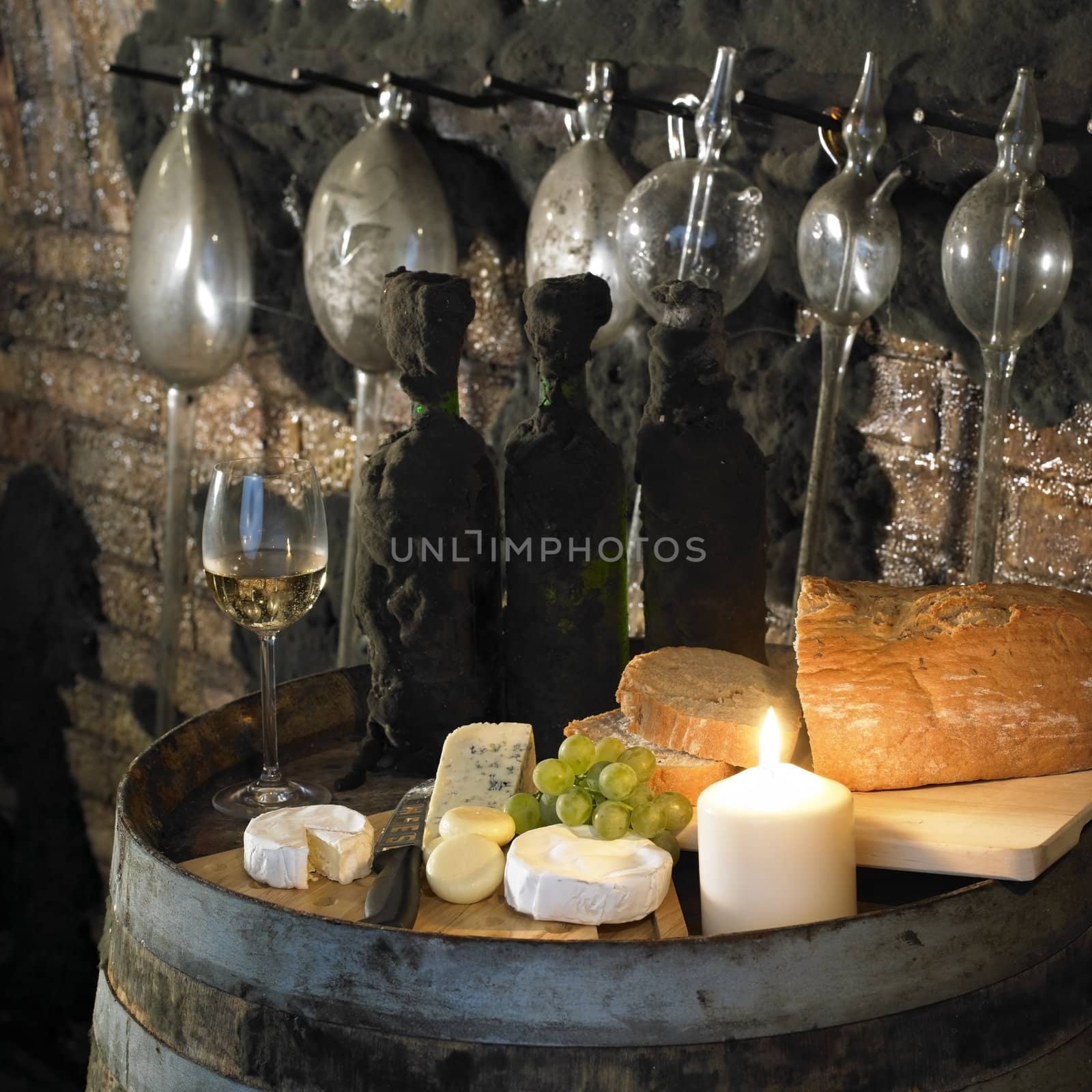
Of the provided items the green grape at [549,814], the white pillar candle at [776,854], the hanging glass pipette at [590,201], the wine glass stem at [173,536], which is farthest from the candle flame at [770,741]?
the wine glass stem at [173,536]

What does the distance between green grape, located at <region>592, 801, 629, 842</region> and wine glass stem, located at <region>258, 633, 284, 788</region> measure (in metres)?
0.28

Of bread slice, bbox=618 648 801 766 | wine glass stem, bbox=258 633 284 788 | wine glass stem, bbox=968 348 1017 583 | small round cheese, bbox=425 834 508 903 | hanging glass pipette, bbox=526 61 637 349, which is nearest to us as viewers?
small round cheese, bbox=425 834 508 903

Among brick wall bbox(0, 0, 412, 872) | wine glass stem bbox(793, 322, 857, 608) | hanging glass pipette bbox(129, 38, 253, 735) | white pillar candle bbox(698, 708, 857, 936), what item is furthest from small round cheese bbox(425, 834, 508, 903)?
brick wall bbox(0, 0, 412, 872)

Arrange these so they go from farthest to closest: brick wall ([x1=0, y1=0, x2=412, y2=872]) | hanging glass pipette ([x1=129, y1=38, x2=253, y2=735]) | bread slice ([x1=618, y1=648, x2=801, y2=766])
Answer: brick wall ([x1=0, y1=0, x2=412, y2=872]) < hanging glass pipette ([x1=129, y1=38, x2=253, y2=735]) < bread slice ([x1=618, y1=648, x2=801, y2=766])

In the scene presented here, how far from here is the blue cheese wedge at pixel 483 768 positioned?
2.81 feet

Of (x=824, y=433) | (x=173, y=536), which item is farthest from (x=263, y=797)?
(x=173, y=536)

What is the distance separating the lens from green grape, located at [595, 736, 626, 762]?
83cm

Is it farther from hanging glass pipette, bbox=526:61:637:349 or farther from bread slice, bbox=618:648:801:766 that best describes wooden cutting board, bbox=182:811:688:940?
hanging glass pipette, bbox=526:61:637:349

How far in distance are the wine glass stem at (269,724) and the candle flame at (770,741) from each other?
36 centimetres

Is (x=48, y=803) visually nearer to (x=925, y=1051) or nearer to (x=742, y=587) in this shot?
(x=742, y=587)

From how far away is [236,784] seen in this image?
38.9 inches

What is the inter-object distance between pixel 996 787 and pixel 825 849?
168 millimetres

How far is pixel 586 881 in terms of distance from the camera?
2.40 ft

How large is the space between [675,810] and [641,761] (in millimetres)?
34
